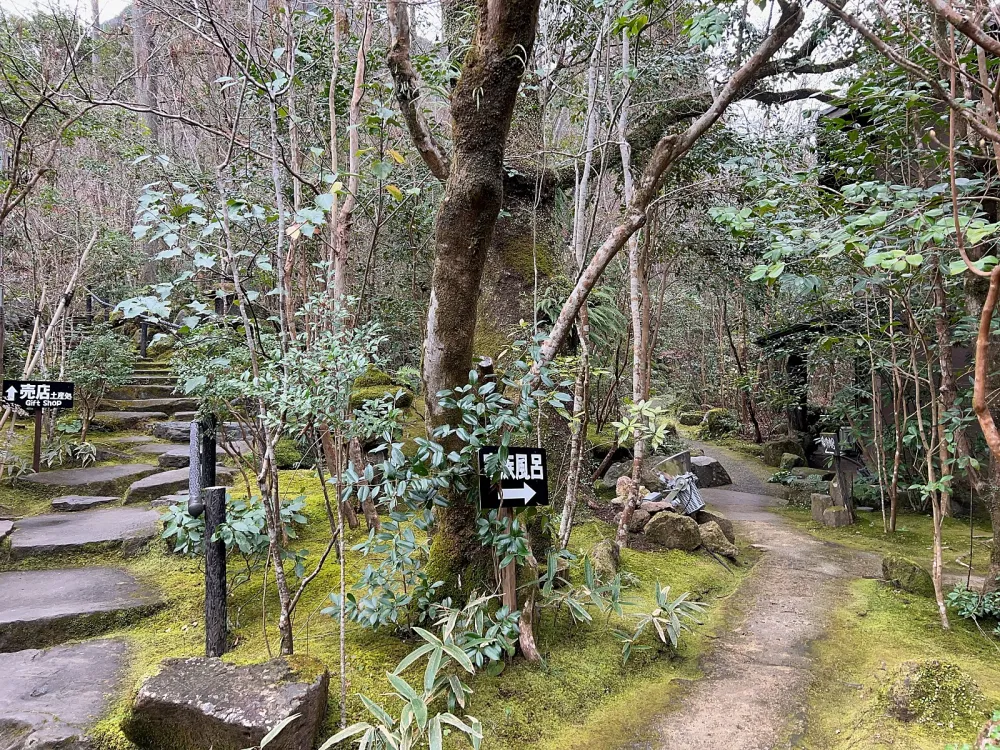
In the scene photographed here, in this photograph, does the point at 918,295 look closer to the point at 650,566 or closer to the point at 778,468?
the point at 650,566

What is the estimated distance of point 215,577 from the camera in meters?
2.63

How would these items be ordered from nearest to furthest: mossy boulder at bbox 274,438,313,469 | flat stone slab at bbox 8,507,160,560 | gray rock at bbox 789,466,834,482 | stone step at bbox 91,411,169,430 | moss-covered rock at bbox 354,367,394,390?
1. flat stone slab at bbox 8,507,160,560
2. mossy boulder at bbox 274,438,313,469
3. moss-covered rock at bbox 354,367,394,390
4. stone step at bbox 91,411,169,430
5. gray rock at bbox 789,466,834,482

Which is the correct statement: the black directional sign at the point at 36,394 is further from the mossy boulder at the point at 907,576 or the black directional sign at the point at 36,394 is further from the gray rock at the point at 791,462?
the gray rock at the point at 791,462

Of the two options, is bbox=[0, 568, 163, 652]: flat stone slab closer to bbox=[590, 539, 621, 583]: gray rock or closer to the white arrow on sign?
the white arrow on sign

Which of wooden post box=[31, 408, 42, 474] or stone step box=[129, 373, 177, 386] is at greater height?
stone step box=[129, 373, 177, 386]

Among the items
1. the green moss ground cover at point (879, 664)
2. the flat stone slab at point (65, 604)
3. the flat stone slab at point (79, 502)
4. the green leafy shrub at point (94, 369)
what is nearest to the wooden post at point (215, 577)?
the flat stone slab at point (65, 604)

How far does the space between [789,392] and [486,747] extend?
917 cm

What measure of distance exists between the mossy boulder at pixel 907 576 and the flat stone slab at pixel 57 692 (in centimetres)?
491

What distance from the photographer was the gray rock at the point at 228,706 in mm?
1980

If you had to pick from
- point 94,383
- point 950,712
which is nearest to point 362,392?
point 94,383

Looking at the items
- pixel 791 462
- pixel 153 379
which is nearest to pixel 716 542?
pixel 791 462

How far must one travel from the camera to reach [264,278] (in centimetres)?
296

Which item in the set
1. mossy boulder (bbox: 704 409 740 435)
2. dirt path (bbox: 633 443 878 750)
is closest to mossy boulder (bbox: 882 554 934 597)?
dirt path (bbox: 633 443 878 750)

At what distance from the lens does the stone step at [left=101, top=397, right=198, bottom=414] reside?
27.1 feet
